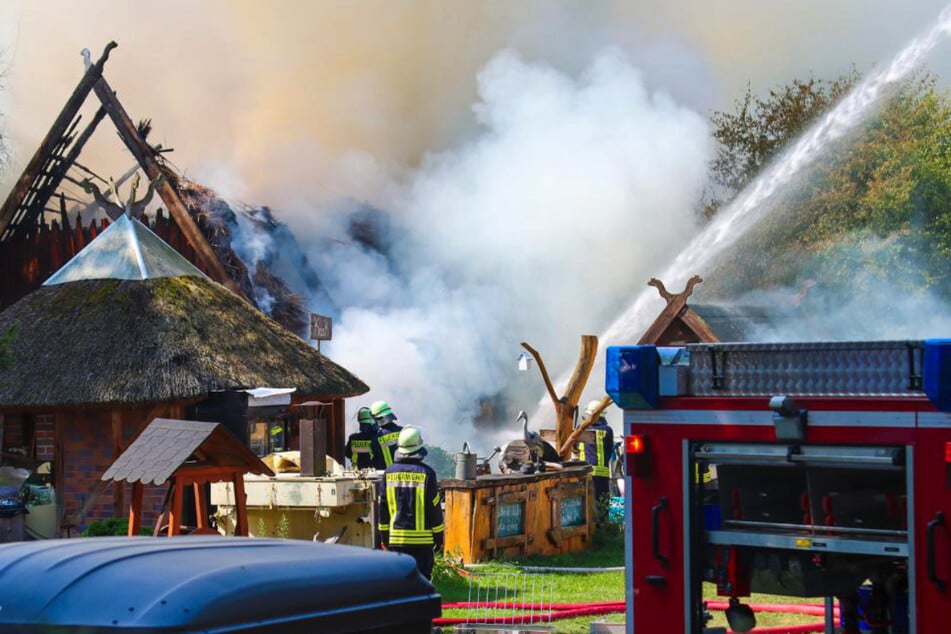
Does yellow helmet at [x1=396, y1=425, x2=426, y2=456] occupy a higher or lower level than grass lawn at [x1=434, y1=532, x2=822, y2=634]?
higher

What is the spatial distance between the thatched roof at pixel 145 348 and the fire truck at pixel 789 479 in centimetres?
1056

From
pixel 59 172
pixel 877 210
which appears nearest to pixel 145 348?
pixel 59 172

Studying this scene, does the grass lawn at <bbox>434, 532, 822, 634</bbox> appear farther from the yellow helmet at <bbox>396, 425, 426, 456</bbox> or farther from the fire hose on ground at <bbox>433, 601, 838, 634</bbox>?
the yellow helmet at <bbox>396, 425, 426, 456</bbox>

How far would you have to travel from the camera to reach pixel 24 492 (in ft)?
49.6

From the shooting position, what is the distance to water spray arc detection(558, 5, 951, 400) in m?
27.1

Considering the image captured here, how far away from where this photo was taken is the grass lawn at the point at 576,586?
936 cm

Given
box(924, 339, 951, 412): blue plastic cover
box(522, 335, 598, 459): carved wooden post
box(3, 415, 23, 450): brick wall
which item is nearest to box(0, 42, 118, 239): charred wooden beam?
box(3, 415, 23, 450): brick wall

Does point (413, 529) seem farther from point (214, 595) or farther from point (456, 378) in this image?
point (456, 378)

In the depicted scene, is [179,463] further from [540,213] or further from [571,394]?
[540,213]

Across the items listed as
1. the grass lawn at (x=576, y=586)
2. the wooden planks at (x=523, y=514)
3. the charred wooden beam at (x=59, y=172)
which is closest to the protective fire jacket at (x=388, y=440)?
the wooden planks at (x=523, y=514)

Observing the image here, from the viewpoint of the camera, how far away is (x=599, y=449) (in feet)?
54.6

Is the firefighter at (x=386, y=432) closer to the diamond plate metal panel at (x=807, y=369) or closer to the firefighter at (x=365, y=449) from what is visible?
the firefighter at (x=365, y=449)

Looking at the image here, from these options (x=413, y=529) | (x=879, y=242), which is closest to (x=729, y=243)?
(x=879, y=242)

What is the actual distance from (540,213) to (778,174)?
23.4 ft
